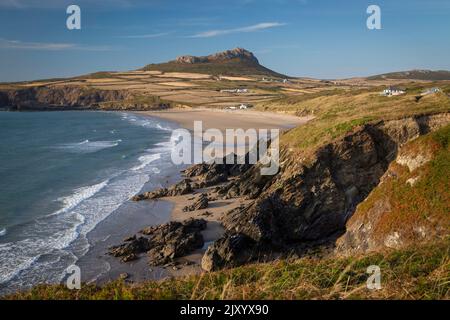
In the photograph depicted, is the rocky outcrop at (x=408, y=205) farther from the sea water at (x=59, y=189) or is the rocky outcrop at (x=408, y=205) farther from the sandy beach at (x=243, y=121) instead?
the sandy beach at (x=243, y=121)

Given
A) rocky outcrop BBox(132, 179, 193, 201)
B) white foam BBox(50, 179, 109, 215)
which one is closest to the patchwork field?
white foam BBox(50, 179, 109, 215)

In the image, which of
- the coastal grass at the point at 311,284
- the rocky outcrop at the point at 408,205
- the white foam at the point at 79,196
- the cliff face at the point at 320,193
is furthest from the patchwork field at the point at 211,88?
the coastal grass at the point at 311,284

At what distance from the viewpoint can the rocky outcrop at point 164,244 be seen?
19328 mm

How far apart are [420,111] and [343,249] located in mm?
11742

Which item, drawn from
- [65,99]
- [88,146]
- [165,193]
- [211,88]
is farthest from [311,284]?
[65,99]

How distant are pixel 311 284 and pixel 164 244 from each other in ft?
48.6

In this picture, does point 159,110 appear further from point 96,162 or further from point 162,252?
point 162,252

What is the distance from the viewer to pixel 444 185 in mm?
15211

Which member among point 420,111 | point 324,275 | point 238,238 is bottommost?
point 238,238

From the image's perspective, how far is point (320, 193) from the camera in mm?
21625

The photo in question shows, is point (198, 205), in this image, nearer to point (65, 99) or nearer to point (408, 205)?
point (408, 205)

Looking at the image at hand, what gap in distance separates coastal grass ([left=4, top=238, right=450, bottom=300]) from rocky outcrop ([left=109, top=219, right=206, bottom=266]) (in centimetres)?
1113

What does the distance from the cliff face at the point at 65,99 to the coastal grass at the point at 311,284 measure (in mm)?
134975
